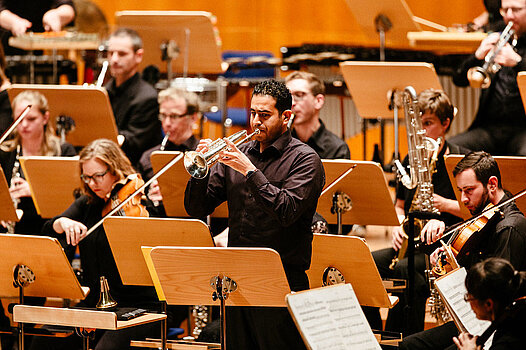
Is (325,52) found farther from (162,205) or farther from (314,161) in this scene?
(314,161)

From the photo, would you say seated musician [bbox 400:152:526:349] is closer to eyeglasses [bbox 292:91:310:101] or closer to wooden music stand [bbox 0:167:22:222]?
eyeglasses [bbox 292:91:310:101]

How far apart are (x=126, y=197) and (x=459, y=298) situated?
5.64ft

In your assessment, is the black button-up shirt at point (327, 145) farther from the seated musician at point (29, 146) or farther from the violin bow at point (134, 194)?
the seated musician at point (29, 146)

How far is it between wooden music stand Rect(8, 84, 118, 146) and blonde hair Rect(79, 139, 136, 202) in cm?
74

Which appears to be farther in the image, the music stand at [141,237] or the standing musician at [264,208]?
the music stand at [141,237]

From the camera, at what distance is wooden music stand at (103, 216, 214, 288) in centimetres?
369

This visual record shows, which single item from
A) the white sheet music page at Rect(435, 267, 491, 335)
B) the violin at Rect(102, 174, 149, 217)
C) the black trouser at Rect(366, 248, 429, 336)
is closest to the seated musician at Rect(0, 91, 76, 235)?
the violin at Rect(102, 174, 149, 217)

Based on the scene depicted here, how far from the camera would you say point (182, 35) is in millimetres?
6016

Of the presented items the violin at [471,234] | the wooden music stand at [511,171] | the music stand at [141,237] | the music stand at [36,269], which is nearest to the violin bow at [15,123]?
the music stand at [36,269]

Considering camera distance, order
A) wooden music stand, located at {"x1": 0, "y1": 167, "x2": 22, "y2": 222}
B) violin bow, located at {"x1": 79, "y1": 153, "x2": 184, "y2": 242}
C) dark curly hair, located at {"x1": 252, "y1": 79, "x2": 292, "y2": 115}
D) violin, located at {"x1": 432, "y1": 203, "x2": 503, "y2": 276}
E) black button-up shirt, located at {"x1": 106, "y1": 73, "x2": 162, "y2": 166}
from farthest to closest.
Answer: black button-up shirt, located at {"x1": 106, "y1": 73, "x2": 162, "y2": 166} < wooden music stand, located at {"x1": 0, "y1": 167, "x2": 22, "y2": 222} < violin bow, located at {"x1": 79, "y1": 153, "x2": 184, "y2": 242} < violin, located at {"x1": 432, "y1": 203, "x2": 503, "y2": 276} < dark curly hair, located at {"x1": 252, "y1": 79, "x2": 292, "y2": 115}

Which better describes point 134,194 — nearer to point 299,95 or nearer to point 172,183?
point 172,183

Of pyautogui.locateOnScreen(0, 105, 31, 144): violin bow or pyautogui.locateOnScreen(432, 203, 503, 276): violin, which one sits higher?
pyautogui.locateOnScreen(0, 105, 31, 144): violin bow

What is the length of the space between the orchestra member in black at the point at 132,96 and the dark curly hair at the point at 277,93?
7.12 ft

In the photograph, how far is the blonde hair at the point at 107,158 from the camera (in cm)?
427
